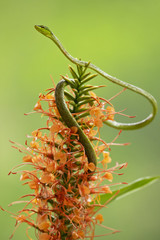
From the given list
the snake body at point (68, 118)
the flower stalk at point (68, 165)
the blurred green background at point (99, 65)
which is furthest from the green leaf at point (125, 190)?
the blurred green background at point (99, 65)

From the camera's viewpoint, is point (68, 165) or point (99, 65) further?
point (99, 65)

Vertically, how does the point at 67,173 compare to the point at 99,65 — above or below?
below

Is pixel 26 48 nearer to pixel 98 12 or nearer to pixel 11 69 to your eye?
pixel 11 69

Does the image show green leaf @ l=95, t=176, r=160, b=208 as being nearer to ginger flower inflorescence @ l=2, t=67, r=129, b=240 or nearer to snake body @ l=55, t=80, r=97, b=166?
ginger flower inflorescence @ l=2, t=67, r=129, b=240

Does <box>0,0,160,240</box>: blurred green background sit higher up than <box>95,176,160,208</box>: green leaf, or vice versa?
<box>0,0,160,240</box>: blurred green background

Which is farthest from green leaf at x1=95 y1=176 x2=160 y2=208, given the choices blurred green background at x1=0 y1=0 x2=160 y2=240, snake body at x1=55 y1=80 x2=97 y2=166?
blurred green background at x1=0 y1=0 x2=160 y2=240

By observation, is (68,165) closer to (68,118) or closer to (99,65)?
(68,118)

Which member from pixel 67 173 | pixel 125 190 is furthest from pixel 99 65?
A: pixel 67 173

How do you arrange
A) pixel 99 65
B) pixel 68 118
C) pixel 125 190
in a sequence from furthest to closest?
pixel 99 65 < pixel 125 190 < pixel 68 118

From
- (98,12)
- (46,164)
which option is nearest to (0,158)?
(98,12)

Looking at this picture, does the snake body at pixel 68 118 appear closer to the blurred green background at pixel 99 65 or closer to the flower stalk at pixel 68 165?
the flower stalk at pixel 68 165
